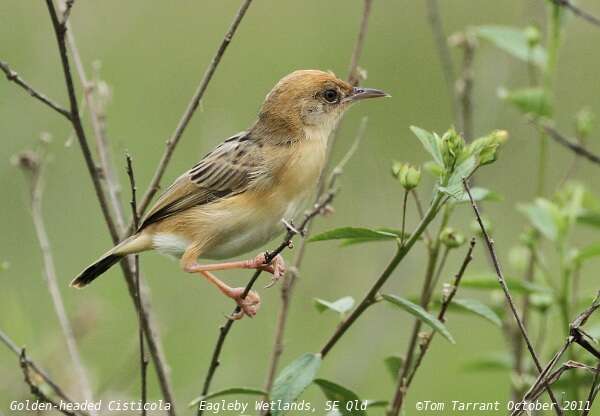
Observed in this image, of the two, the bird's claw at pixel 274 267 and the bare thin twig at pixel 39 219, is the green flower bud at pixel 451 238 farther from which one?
the bare thin twig at pixel 39 219

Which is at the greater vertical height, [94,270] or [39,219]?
[39,219]

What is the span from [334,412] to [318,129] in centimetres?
187

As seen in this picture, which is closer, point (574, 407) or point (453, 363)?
point (574, 407)

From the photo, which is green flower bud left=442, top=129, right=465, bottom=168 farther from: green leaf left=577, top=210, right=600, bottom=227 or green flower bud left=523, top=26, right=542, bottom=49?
green flower bud left=523, top=26, right=542, bottom=49

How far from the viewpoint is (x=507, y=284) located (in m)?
4.34

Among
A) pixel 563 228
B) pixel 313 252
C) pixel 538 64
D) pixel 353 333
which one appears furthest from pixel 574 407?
Result: pixel 313 252

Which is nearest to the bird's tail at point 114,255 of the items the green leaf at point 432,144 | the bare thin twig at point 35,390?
the bare thin twig at point 35,390

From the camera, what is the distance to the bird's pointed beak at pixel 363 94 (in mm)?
5312

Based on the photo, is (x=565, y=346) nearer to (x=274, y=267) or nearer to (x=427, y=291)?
(x=427, y=291)

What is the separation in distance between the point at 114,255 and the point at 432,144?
159 cm

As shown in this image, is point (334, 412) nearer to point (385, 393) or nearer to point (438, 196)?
point (438, 196)

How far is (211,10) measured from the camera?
13.8m

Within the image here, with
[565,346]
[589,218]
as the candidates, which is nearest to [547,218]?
[589,218]

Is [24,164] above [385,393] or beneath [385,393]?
above
